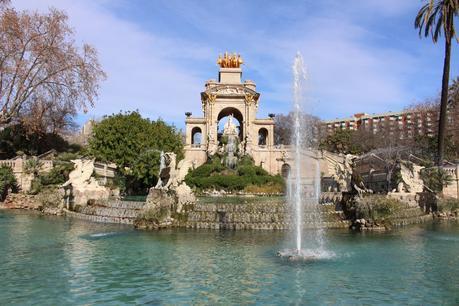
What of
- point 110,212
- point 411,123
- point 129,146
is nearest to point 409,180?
point 110,212

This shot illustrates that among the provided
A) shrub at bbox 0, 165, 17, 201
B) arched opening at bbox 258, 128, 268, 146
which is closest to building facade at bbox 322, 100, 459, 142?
arched opening at bbox 258, 128, 268, 146

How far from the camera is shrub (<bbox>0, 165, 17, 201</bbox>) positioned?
2897 centimetres

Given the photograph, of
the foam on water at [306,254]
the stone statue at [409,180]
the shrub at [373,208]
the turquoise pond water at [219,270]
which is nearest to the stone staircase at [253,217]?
the shrub at [373,208]

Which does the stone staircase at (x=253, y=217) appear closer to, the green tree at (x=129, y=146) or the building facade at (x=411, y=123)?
the green tree at (x=129, y=146)

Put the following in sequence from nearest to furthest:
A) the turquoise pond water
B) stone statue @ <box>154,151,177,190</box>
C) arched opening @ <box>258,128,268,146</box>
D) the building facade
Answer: the turquoise pond water
stone statue @ <box>154,151,177,190</box>
the building facade
arched opening @ <box>258,128,268,146</box>

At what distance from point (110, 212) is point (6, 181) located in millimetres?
13555

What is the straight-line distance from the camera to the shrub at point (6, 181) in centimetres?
2897

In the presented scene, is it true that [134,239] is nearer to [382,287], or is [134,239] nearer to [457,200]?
[382,287]

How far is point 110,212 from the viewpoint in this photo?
19.8 m

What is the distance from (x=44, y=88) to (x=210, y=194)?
1557 centimetres

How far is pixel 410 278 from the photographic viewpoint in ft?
28.5

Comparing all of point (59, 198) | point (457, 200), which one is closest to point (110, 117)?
point (59, 198)

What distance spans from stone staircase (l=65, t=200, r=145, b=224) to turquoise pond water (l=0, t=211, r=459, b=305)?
384 cm

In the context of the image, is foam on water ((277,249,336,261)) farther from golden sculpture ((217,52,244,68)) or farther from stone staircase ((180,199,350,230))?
golden sculpture ((217,52,244,68))
